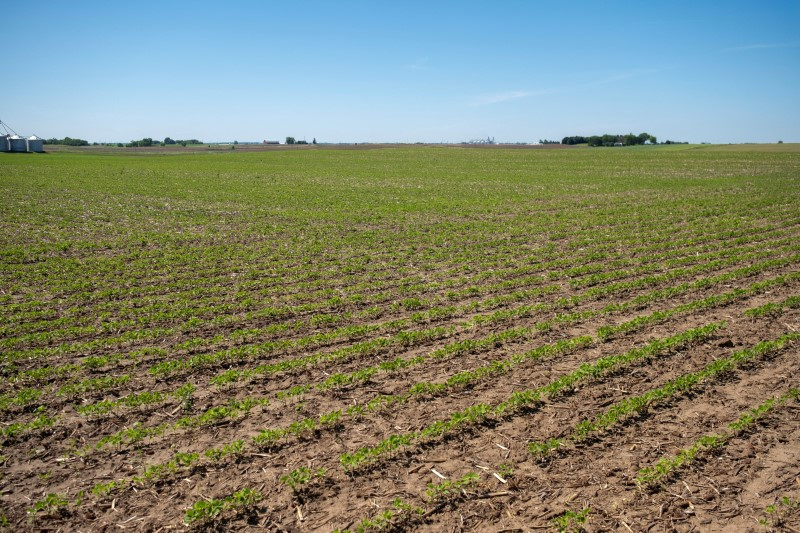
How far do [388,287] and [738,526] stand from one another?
9.67 meters

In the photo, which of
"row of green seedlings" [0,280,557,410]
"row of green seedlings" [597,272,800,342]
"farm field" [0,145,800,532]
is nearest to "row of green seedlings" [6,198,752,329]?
"farm field" [0,145,800,532]

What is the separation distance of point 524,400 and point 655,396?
2020mm

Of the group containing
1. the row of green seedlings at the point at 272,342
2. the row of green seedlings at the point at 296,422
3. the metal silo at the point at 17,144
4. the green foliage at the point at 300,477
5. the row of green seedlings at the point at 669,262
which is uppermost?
the metal silo at the point at 17,144

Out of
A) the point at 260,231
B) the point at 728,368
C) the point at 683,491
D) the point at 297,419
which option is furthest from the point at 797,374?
the point at 260,231

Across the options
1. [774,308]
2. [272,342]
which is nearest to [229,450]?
[272,342]

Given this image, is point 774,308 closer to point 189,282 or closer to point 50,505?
point 50,505

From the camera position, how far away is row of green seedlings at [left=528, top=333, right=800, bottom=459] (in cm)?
677

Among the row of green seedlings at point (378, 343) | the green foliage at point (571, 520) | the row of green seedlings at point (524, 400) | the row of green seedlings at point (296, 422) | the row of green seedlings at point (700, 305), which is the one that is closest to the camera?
the green foliage at point (571, 520)

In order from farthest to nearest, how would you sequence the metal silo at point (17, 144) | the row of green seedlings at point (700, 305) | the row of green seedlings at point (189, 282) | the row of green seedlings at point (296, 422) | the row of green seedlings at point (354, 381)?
the metal silo at point (17, 144), the row of green seedlings at point (189, 282), the row of green seedlings at point (700, 305), the row of green seedlings at point (354, 381), the row of green seedlings at point (296, 422)

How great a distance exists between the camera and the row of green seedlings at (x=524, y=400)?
6586 mm

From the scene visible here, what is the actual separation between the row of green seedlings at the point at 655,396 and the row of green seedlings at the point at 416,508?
1.16 metres

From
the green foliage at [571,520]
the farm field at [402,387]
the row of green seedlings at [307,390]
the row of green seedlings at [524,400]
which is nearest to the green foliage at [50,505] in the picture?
the farm field at [402,387]

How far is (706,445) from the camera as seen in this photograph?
6.63 meters

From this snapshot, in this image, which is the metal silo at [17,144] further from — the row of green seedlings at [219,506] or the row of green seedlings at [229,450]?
the row of green seedlings at [219,506]
